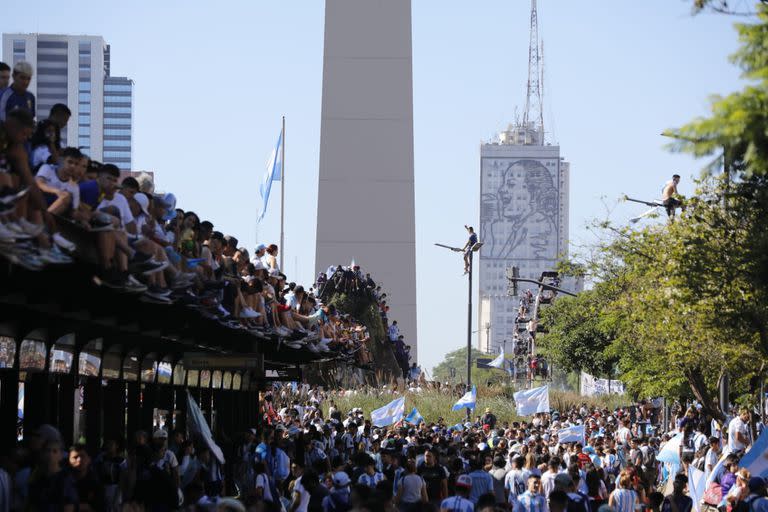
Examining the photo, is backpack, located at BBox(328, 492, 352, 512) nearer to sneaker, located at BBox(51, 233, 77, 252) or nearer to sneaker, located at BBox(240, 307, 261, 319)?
sneaker, located at BBox(51, 233, 77, 252)

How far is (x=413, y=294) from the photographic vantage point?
3991 inches

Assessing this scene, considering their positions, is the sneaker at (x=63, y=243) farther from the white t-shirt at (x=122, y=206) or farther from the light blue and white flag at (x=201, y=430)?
the light blue and white flag at (x=201, y=430)

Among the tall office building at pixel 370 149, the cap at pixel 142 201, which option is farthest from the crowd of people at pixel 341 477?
the tall office building at pixel 370 149

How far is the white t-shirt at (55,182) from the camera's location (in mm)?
12730

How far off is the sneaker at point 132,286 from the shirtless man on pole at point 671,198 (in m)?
16.9

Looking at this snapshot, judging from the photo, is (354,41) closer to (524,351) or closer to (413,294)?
(413,294)

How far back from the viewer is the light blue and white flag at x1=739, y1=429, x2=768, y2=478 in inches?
708

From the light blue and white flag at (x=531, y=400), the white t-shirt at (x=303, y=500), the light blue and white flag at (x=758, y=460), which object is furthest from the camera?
the light blue and white flag at (x=531, y=400)

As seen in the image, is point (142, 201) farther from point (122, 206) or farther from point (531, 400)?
point (531, 400)

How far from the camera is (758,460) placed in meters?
18.1

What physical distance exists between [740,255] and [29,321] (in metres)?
10.5

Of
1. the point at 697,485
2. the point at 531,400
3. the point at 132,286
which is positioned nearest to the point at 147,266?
the point at 132,286

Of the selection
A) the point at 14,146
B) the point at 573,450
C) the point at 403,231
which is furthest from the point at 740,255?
the point at 403,231

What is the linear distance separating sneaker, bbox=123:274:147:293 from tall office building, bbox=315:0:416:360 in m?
86.0
